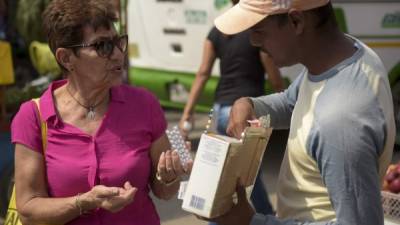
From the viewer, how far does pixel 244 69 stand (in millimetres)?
5031

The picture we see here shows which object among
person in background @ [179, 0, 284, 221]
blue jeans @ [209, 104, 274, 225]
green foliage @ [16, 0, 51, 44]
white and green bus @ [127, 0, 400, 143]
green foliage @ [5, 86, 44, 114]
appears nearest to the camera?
blue jeans @ [209, 104, 274, 225]

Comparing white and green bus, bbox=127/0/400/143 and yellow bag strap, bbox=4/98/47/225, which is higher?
yellow bag strap, bbox=4/98/47/225

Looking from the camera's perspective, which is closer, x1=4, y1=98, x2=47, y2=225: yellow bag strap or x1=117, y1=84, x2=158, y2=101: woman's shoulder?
x1=4, y1=98, x2=47, y2=225: yellow bag strap

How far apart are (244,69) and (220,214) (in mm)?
3248

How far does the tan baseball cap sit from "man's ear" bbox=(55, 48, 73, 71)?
0.72m

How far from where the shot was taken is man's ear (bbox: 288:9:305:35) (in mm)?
1787

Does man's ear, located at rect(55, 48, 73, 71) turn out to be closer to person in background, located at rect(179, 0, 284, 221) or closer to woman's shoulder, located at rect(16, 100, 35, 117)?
woman's shoulder, located at rect(16, 100, 35, 117)

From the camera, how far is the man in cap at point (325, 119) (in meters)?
1.69

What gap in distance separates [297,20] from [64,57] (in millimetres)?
1035

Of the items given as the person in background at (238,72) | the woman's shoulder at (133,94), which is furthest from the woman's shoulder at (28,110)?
the person in background at (238,72)

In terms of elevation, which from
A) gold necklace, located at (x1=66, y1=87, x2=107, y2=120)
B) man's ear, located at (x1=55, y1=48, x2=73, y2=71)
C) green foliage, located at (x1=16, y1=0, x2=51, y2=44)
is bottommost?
green foliage, located at (x1=16, y1=0, x2=51, y2=44)

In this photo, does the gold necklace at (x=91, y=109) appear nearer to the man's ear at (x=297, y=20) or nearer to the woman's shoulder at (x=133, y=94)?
the woman's shoulder at (x=133, y=94)

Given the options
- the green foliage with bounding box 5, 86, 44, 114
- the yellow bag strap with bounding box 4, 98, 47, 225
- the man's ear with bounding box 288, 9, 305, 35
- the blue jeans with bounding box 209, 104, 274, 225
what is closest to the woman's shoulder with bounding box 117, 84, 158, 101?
the yellow bag strap with bounding box 4, 98, 47, 225

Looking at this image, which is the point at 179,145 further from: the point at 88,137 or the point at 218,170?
the point at 218,170
